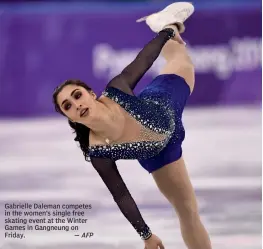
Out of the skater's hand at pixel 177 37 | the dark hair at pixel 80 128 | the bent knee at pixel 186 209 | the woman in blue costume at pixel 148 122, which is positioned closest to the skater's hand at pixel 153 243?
the woman in blue costume at pixel 148 122

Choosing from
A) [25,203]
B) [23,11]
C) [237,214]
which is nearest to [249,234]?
[237,214]

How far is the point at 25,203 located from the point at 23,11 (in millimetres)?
671

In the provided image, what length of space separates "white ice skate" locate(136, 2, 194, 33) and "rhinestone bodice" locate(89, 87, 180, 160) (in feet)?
0.95

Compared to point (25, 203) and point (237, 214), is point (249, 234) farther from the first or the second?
point (25, 203)

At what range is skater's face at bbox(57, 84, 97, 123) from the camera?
5.93 ft

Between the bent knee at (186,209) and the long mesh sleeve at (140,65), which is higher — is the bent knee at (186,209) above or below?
below

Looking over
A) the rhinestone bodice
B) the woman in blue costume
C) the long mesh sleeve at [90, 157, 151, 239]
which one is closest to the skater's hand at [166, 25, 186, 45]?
the woman in blue costume

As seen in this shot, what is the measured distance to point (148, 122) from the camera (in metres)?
1.88

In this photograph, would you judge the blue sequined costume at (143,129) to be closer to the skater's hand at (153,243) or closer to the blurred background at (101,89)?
the skater's hand at (153,243)

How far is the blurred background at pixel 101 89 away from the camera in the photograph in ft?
6.77

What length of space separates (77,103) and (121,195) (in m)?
0.31

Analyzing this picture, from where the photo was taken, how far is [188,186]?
6.61ft

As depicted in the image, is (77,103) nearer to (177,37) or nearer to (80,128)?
(80,128)

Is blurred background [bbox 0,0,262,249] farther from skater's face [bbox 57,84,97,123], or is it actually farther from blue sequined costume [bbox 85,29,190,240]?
skater's face [bbox 57,84,97,123]
